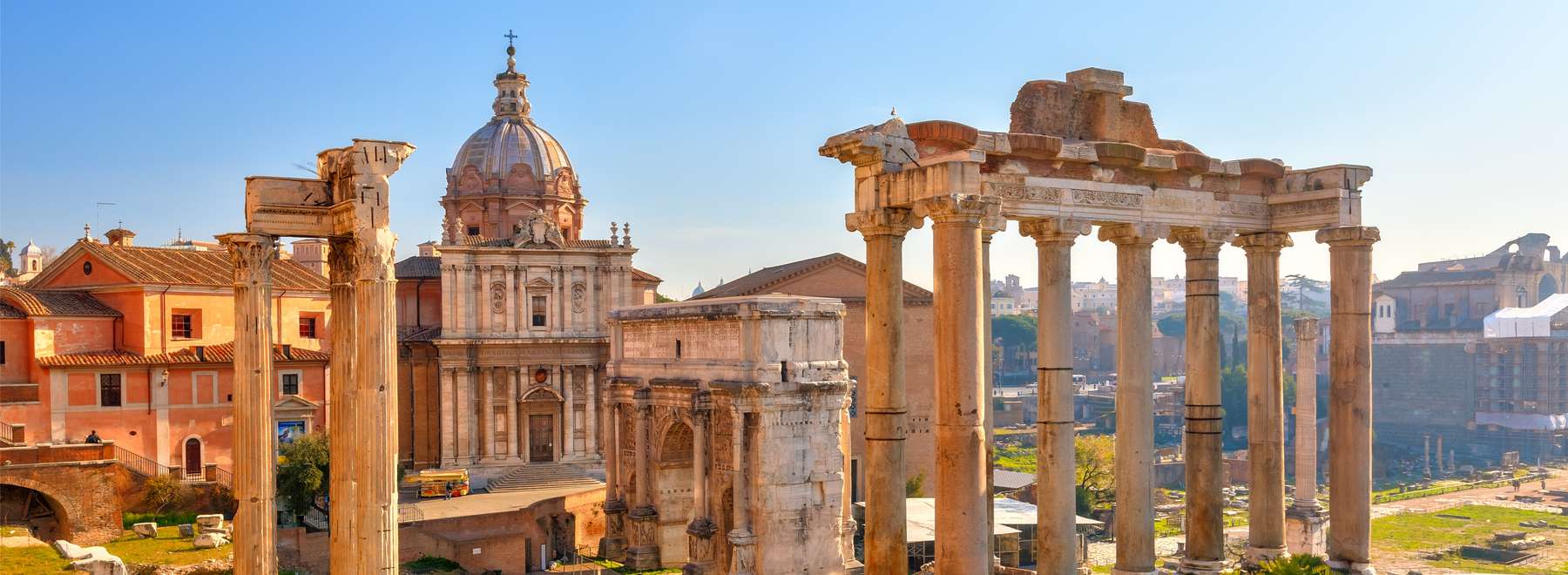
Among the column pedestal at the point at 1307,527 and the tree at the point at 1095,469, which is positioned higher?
the column pedestal at the point at 1307,527

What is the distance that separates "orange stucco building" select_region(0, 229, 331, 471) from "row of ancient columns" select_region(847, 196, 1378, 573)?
26.9 m

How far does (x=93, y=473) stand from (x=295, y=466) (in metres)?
4.99

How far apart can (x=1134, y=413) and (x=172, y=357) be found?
28.0 meters

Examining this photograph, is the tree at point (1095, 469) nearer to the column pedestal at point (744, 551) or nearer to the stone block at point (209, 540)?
the column pedestal at point (744, 551)

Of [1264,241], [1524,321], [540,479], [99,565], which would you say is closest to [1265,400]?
[1264,241]

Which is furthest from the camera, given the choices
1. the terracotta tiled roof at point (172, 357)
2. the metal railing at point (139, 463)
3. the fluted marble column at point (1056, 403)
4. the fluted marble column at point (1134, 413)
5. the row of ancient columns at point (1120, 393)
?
the terracotta tiled roof at point (172, 357)

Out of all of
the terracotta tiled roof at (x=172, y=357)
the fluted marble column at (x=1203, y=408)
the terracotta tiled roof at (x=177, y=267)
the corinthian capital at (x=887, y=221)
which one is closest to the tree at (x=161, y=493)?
the terracotta tiled roof at (x=172, y=357)

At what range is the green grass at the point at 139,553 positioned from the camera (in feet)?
68.3

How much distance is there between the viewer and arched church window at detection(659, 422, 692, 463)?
1400 inches

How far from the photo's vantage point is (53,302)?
3369 centimetres

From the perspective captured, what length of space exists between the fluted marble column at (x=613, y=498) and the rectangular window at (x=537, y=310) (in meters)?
6.99

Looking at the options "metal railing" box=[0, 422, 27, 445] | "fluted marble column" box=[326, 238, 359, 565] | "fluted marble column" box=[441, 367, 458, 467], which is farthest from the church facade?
"fluted marble column" box=[326, 238, 359, 565]

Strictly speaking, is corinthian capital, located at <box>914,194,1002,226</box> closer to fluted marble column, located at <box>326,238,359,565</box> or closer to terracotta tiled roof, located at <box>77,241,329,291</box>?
fluted marble column, located at <box>326,238,359,565</box>

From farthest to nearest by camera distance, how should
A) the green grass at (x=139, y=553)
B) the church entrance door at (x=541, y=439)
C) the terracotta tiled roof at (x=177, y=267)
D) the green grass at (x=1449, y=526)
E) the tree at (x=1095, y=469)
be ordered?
the tree at (x=1095, y=469) < the green grass at (x=1449, y=526) < the church entrance door at (x=541, y=439) < the terracotta tiled roof at (x=177, y=267) < the green grass at (x=139, y=553)
